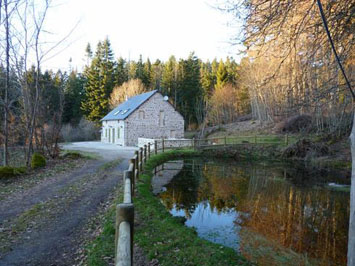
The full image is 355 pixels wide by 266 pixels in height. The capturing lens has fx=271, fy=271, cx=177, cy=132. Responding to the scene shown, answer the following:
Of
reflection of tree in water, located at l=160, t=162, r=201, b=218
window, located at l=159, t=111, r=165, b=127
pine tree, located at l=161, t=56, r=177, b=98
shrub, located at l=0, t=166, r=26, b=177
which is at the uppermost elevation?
pine tree, located at l=161, t=56, r=177, b=98

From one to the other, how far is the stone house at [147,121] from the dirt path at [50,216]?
1567 centimetres

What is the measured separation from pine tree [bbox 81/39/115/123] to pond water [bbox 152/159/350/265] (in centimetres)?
3020

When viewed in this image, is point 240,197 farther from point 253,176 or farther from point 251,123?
point 251,123

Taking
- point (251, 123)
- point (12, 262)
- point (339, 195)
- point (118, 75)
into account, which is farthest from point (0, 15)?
point (118, 75)

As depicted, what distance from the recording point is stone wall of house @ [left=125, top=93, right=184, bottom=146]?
84.9 ft

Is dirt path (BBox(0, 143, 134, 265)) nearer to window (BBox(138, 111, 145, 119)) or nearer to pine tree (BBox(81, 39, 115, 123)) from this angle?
window (BBox(138, 111, 145, 119))

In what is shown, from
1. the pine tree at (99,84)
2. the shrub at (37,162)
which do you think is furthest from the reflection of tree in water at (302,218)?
the pine tree at (99,84)

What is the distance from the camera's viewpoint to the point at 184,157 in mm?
19562

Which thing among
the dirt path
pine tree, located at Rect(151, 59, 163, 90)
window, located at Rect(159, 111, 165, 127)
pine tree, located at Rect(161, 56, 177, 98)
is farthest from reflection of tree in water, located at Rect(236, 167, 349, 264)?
pine tree, located at Rect(151, 59, 163, 90)

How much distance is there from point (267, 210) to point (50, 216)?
588cm

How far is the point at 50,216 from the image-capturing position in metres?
5.84

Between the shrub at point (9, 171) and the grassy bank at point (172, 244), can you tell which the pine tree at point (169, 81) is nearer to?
the shrub at point (9, 171)

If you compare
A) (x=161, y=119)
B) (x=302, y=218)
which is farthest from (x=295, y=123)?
(x=302, y=218)

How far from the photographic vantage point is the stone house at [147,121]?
25.8m
